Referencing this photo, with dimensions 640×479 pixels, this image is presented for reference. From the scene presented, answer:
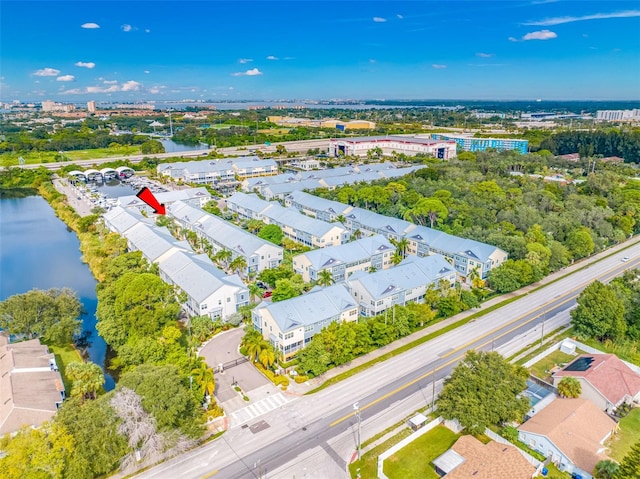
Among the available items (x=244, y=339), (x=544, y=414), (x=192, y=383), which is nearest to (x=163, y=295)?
(x=244, y=339)

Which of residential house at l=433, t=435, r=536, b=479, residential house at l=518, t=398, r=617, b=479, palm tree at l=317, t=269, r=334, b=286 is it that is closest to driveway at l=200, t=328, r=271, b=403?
palm tree at l=317, t=269, r=334, b=286

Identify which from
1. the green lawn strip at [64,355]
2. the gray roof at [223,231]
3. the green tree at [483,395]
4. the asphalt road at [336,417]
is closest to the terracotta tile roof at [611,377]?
the green tree at [483,395]

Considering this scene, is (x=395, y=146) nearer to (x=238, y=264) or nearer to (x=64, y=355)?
(x=238, y=264)

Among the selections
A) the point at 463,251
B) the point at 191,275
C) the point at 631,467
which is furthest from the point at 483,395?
the point at 191,275

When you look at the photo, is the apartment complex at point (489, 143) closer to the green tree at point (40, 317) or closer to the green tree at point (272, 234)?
the green tree at point (272, 234)

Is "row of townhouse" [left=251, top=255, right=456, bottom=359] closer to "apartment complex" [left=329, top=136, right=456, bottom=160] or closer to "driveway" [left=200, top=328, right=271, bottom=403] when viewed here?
"driveway" [left=200, top=328, right=271, bottom=403]

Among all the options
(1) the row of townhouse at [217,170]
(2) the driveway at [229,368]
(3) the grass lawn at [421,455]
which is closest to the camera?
(3) the grass lawn at [421,455]
